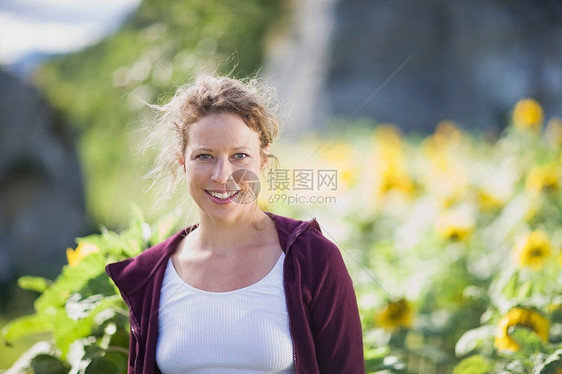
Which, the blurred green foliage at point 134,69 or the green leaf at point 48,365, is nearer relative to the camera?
the green leaf at point 48,365

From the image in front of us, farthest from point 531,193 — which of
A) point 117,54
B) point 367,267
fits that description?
point 117,54

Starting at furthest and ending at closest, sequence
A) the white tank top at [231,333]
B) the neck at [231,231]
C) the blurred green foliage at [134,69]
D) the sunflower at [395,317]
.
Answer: the blurred green foliage at [134,69] < the sunflower at [395,317] < the neck at [231,231] < the white tank top at [231,333]

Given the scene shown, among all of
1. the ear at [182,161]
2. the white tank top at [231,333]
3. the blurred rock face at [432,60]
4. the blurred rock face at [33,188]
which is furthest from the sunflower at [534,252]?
the blurred rock face at [432,60]

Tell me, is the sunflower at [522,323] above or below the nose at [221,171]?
below

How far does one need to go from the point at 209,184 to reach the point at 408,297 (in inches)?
52.1

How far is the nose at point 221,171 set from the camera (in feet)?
4.94

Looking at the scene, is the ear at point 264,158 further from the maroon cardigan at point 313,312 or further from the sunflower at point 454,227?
the sunflower at point 454,227

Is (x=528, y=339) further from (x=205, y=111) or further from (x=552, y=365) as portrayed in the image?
(x=205, y=111)

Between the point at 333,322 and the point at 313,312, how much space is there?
0.05m

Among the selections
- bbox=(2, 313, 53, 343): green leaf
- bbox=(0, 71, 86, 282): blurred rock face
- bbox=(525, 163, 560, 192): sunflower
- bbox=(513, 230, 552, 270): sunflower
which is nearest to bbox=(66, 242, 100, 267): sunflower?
bbox=(2, 313, 53, 343): green leaf

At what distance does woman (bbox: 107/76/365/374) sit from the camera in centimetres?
149

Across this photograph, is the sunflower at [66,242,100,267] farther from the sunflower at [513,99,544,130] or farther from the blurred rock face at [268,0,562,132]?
the blurred rock face at [268,0,562,132]

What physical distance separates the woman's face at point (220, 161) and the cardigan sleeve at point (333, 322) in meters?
0.24

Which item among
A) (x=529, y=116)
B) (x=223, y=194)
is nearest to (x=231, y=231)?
(x=223, y=194)
